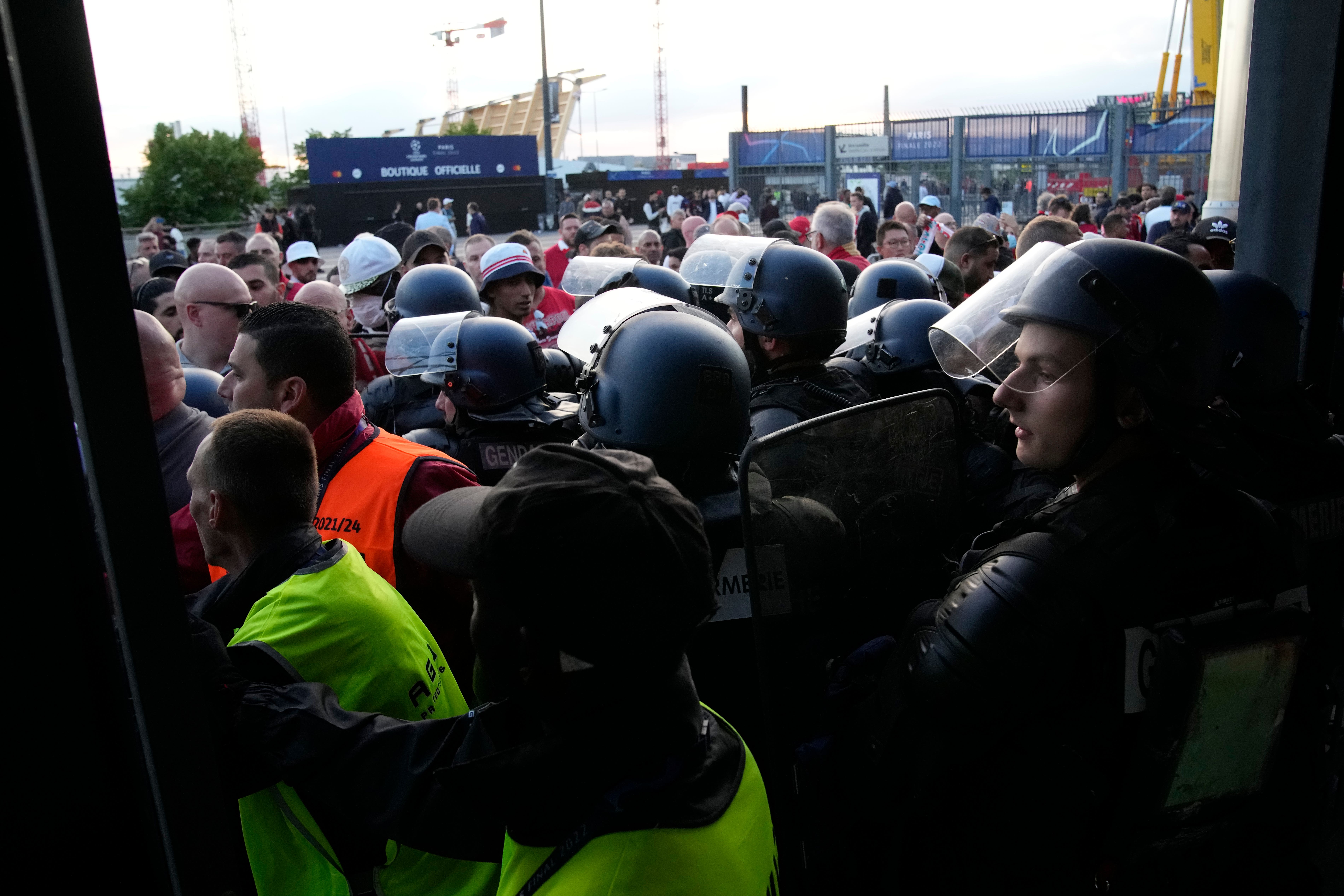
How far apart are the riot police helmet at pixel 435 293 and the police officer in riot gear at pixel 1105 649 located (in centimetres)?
365

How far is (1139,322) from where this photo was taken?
1855mm

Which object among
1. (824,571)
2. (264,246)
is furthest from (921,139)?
(824,571)

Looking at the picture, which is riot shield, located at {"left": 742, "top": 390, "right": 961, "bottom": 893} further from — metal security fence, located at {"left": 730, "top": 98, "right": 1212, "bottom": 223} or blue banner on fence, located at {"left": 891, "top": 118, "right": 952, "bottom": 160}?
blue banner on fence, located at {"left": 891, "top": 118, "right": 952, "bottom": 160}

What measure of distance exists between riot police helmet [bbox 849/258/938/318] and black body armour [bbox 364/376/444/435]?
1.96m

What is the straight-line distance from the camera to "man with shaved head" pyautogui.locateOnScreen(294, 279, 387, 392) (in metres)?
5.44

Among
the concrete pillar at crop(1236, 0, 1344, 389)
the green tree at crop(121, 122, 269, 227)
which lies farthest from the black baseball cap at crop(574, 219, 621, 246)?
the green tree at crop(121, 122, 269, 227)

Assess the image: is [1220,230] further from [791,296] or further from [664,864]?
[664,864]

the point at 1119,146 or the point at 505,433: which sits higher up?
the point at 1119,146

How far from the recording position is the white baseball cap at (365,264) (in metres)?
6.51

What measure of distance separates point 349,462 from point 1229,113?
5.31 m

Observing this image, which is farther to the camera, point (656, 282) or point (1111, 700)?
point (656, 282)

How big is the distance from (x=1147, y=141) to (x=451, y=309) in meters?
20.0

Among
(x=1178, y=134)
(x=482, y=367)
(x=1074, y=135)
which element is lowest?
(x=482, y=367)

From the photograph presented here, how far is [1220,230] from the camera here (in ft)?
19.2
